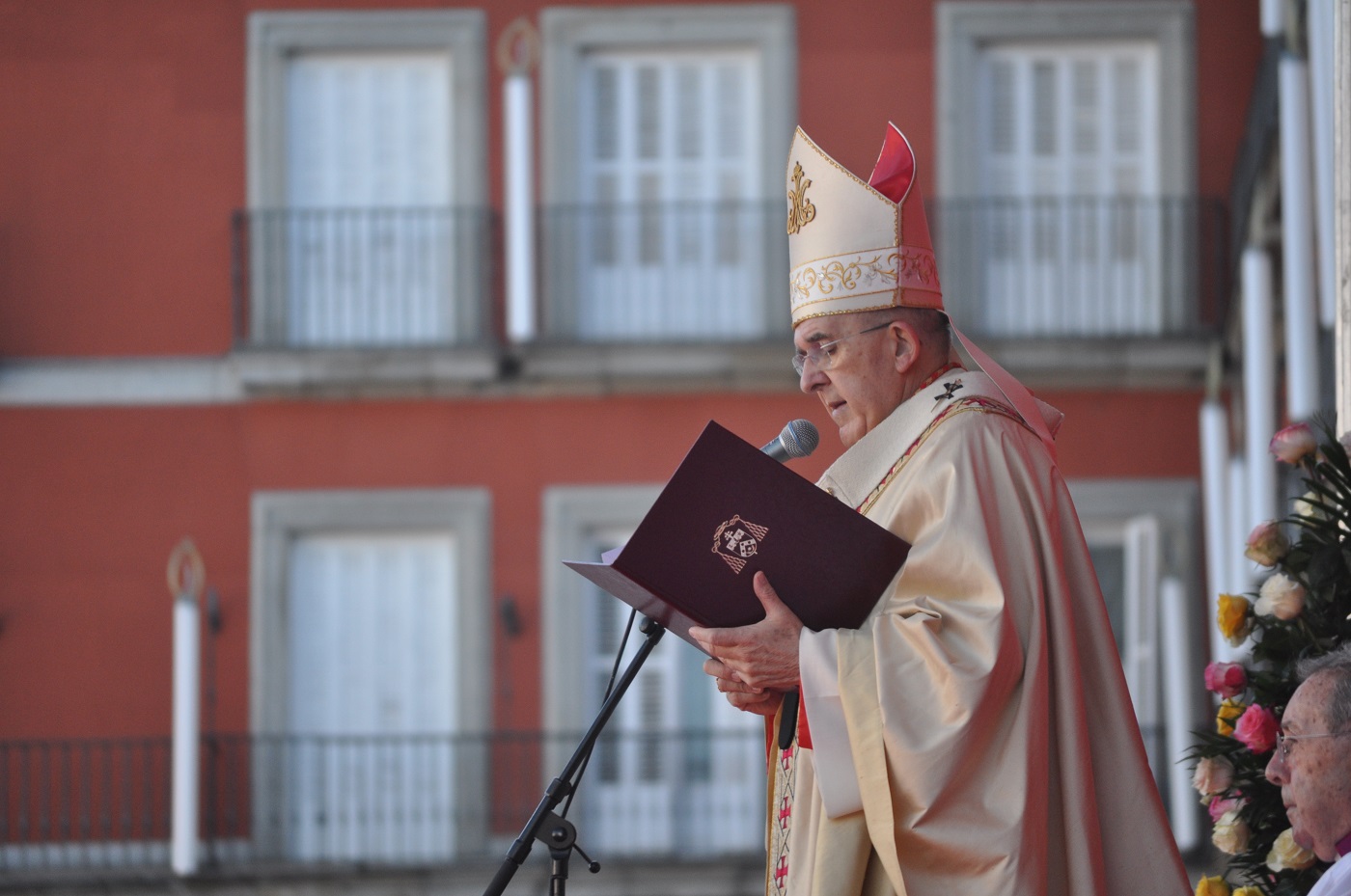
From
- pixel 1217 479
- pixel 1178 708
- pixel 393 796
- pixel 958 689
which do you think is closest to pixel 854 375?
pixel 958 689

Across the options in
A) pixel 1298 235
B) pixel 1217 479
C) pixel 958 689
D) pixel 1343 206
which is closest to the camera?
pixel 958 689

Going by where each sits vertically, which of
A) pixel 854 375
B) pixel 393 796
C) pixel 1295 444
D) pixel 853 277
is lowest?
pixel 393 796

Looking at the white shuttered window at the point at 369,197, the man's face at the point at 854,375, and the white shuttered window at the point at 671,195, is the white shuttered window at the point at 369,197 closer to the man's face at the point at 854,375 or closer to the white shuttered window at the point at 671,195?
the white shuttered window at the point at 671,195

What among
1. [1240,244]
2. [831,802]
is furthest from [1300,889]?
[1240,244]

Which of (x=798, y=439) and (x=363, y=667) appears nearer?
(x=798, y=439)

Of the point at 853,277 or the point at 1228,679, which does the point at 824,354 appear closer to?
the point at 853,277

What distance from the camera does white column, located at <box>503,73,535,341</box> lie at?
35.1 feet

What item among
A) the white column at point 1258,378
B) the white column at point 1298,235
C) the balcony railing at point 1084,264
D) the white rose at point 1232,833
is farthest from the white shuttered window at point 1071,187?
the white rose at point 1232,833

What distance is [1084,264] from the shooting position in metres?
11.5

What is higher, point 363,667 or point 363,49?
point 363,49

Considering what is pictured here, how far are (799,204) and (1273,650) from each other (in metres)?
1.09

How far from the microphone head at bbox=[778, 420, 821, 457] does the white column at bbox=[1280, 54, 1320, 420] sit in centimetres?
395

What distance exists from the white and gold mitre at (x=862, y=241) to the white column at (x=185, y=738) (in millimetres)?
7252

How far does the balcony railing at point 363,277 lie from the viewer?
11430 millimetres
